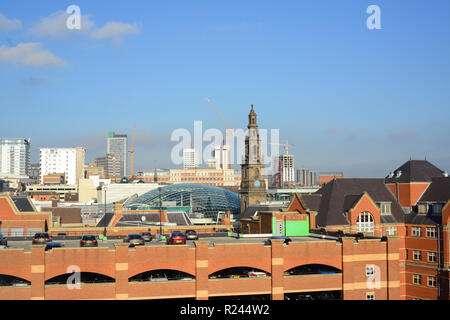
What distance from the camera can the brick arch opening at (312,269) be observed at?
4862 cm

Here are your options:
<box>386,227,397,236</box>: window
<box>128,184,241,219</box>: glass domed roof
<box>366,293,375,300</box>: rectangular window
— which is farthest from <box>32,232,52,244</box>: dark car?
<box>128,184,241,219</box>: glass domed roof

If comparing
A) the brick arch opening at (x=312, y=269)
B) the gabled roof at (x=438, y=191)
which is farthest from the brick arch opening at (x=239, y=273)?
the gabled roof at (x=438, y=191)

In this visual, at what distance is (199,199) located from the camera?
146m

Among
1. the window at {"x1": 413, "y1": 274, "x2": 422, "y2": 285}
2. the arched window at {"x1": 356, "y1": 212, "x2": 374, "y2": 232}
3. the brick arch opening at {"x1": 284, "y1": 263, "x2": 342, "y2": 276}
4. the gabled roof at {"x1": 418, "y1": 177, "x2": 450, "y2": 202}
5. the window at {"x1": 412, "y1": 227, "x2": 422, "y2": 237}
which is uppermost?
the gabled roof at {"x1": 418, "y1": 177, "x2": 450, "y2": 202}

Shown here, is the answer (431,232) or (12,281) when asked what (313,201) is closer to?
(431,232)

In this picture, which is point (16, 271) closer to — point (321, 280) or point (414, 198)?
point (321, 280)

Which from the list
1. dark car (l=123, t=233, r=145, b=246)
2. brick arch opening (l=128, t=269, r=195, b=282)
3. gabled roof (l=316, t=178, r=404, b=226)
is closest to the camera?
brick arch opening (l=128, t=269, r=195, b=282)

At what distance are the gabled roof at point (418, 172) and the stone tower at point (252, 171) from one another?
5848 cm

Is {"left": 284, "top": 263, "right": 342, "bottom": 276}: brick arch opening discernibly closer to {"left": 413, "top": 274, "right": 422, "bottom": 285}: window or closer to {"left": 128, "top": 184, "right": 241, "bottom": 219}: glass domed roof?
{"left": 413, "top": 274, "right": 422, "bottom": 285}: window

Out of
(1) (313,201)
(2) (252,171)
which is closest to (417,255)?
(1) (313,201)

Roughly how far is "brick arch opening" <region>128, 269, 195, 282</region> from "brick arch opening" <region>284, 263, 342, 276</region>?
9636 millimetres

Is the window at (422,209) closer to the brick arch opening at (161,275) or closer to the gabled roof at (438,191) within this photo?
the gabled roof at (438,191)

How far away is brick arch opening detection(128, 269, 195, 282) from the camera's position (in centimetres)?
4481
